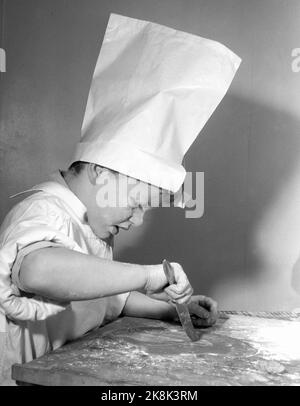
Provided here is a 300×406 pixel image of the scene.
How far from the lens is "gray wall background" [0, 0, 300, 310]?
7.19ft

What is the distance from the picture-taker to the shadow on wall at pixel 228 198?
7.22 feet

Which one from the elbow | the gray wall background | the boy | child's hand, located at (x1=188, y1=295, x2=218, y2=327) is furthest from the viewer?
the gray wall background

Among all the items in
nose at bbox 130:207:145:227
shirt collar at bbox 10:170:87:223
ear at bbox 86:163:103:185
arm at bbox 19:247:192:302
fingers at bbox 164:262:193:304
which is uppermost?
ear at bbox 86:163:103:185

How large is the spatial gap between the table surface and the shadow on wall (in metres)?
1.03

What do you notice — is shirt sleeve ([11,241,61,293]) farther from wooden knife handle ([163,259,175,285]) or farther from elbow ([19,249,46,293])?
wooden knife handle ([163,259,175,285])

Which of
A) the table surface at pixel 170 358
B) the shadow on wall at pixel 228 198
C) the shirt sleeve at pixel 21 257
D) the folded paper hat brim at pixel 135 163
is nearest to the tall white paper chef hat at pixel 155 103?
the folded paper hat brim at pixel 135 163

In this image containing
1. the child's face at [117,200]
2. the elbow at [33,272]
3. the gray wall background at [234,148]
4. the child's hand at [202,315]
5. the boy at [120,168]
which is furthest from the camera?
the gray wall background at [234,148]

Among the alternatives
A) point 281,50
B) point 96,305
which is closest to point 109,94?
point 96,305

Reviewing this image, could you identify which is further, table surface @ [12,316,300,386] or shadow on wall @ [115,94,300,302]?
shadow on wall @ [115,94,300,302]

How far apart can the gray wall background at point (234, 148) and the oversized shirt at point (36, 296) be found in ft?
3.66

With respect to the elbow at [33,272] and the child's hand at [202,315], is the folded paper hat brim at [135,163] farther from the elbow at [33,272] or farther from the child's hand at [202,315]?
the child's hand at [202,315]

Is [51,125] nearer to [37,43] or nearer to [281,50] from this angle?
[37,43]

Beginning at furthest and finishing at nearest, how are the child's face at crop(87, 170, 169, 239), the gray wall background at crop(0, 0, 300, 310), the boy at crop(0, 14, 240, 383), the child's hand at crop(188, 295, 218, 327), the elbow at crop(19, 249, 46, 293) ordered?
1. the gray wall background at crop(0, 0, 300, 310)
2. the child's hand at crop(188, 295, 218, 327)
3. the child's face at crop(87, 170, 169, 239)
4. the boy at crop(0, 14, 240, 383)
5. the elbow at crop(19, 249, 46, 293)

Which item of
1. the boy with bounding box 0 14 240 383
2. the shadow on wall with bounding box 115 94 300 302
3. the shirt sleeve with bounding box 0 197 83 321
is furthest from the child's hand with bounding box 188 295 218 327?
the shadow on wall with bounding box 115 94 300 302
